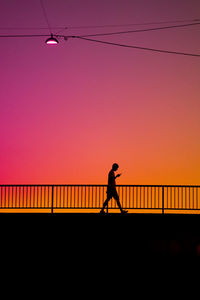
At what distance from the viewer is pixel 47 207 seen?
1035 inches
